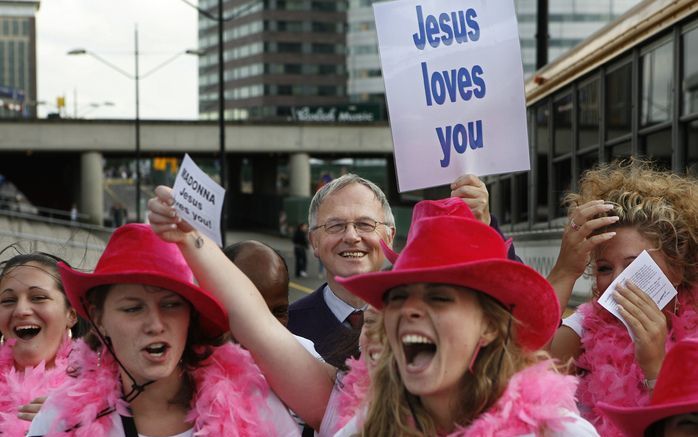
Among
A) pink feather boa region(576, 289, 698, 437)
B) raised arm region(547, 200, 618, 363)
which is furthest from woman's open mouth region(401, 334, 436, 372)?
raised arm region(547, 200, 618, 363)

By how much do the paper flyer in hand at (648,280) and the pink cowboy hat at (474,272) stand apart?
0.66m

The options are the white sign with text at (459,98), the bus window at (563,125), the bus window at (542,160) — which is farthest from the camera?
the bus window at (542,160)

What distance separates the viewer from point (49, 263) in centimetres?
408

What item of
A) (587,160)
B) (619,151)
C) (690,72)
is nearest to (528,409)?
(690,72)

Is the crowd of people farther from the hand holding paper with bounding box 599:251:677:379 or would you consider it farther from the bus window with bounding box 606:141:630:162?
the bus window with bounding box 606:141:630:162

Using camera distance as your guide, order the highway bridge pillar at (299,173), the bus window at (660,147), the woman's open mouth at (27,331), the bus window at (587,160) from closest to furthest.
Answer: the woman's open mouth at (27,331), the bus window at (660,147), the bus window at (587,160), the highway bridge pillar at (299,173)

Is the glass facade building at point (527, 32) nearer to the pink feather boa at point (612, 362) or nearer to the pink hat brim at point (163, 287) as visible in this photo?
the pink feather boa at point (612, 362)

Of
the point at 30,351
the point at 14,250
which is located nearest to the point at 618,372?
the point at 30,351

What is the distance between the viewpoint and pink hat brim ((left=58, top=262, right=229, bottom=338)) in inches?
114

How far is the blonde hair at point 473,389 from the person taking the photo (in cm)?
248

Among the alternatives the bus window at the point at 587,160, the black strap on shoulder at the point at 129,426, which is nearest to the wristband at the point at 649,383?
the black strap on shoulder at the point at 129,426

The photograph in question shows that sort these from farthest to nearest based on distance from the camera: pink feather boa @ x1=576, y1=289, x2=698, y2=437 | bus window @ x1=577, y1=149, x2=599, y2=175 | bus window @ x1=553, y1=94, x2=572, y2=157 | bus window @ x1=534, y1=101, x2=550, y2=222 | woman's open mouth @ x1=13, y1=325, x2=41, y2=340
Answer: bus window @ x1=534, y1=101, x2=550, y2=222 < bus window @ x1=553, y1=94, x2=572, y2=157 < bus window @ x1=577, y1=149, x2=599, y2=175 < woman's open mouth @ x1=13, y1=325, x2=41, y2=340 < pink feather boa @ x1=576, y1=289, x2=698, y2=437

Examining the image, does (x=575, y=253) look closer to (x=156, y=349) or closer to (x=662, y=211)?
(x=662, y=211)

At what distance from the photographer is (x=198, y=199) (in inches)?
105
